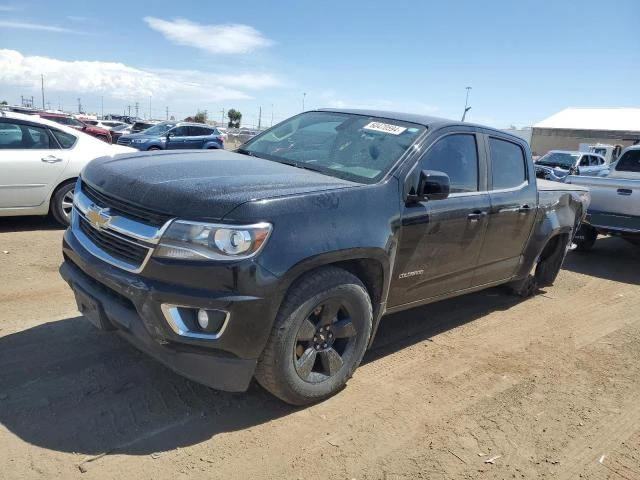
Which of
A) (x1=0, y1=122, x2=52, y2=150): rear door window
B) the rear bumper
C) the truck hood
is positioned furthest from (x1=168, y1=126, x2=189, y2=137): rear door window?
the truck hood

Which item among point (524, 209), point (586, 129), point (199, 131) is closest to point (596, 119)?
point (586, 129)

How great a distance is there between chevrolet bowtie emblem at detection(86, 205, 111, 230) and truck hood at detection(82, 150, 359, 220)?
114 mm

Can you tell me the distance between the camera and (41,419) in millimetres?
2977

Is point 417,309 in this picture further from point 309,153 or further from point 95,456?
point 95,456

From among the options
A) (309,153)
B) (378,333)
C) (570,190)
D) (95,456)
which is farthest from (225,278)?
(570,190)

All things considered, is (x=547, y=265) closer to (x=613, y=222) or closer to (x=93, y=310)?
(x=613, y=222)

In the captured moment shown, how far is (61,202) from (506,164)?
228 inches

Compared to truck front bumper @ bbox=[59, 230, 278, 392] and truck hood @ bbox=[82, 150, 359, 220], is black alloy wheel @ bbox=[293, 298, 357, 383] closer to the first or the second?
truck front bumper @ bbox=[59, 230, 278, 392]

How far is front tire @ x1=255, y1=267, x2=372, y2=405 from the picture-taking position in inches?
117

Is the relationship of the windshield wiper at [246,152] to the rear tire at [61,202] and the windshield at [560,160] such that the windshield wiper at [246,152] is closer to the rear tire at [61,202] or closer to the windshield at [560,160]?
the rear tire at [61,202]

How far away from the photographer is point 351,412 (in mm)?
3340

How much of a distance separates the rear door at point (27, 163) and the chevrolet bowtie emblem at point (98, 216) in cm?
442

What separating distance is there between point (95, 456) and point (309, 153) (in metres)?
2.47

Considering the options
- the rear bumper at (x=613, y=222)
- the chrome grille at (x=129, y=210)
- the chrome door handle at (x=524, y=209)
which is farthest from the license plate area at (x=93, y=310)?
the rear bumper at (x=613, y=222)
